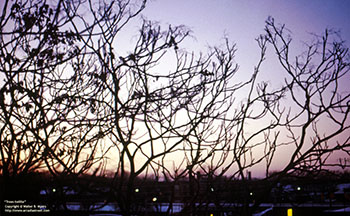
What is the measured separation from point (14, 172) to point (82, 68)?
146cm

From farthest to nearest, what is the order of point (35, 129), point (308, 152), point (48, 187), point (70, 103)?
point (70, 103) < point (35, 129) < point (48, 187) < point (308, 152)

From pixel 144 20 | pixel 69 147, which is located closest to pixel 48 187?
pixel 69 147

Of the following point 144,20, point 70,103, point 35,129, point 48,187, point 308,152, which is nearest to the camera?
point 308,152

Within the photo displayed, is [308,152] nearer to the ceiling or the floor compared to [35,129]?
nearer to the floor

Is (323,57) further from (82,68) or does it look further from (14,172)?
(14,172)

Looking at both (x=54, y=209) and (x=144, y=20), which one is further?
(x=144, y=20)

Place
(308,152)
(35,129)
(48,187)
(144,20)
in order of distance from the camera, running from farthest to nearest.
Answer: (144,20) < (35,129) < (48,187) < (308,152)

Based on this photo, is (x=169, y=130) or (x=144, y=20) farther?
(x=144, y=20)

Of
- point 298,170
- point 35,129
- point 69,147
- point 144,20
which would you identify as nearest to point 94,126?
point 69,147

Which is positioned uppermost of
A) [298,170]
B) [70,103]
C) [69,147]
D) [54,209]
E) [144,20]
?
[144,20]

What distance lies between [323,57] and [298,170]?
1641mm

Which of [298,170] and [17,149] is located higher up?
[17,149]

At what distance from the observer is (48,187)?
3457 mm

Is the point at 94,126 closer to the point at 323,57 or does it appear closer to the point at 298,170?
the point at 298,170
